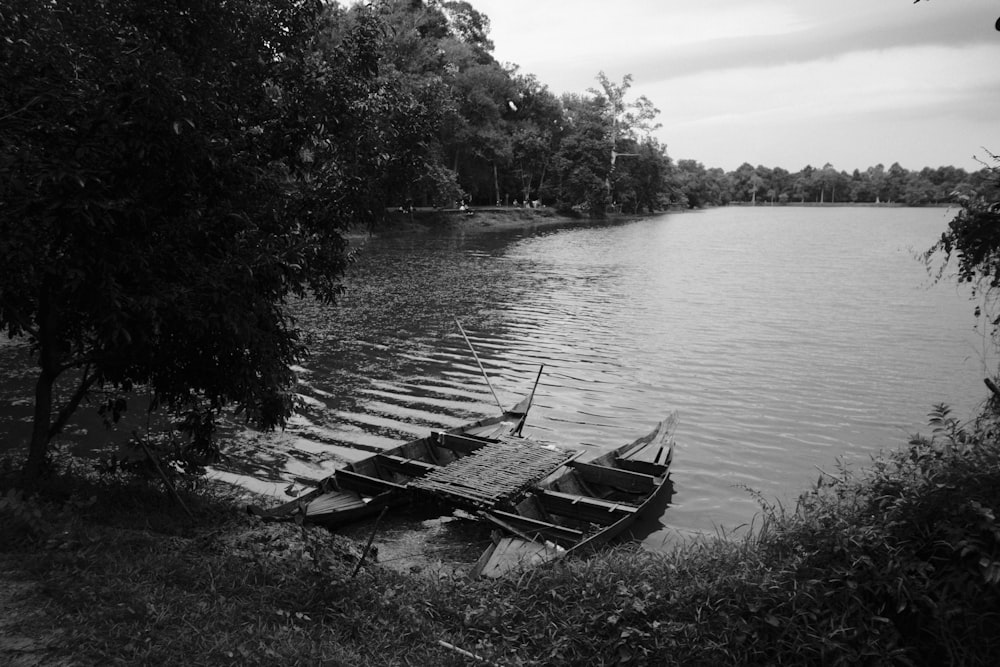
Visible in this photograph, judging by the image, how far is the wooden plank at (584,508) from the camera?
8141 mm

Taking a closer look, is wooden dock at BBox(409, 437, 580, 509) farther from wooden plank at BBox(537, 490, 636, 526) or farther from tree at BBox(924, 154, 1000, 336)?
tree at BBox(924, 154, 1000, 336)

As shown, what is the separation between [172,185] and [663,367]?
511 inches

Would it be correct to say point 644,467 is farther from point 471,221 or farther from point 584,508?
point 471,221

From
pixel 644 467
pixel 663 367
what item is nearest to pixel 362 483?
pixel 644 467

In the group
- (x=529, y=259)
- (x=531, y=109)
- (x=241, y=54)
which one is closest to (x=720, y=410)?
(x=241, y=54)

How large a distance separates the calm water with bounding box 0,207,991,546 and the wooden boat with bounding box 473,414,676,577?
56 centimetres

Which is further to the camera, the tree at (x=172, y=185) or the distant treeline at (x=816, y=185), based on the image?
the distant treeline at (x=816, y=185)

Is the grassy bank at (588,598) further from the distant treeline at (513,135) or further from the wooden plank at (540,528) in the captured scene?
the distant treeline at (513,135)

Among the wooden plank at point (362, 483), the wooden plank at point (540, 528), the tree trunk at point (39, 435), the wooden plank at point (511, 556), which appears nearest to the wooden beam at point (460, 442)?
the wooden plank at point (362, 483)

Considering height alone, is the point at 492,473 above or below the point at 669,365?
above

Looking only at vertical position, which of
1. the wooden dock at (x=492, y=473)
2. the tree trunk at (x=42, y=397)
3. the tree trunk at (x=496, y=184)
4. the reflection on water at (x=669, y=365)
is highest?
the tree trunk at (x=496, y=184)

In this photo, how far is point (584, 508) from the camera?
27.1 feet

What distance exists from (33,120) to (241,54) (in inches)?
81.8

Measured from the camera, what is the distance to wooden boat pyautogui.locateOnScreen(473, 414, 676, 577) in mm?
7137
